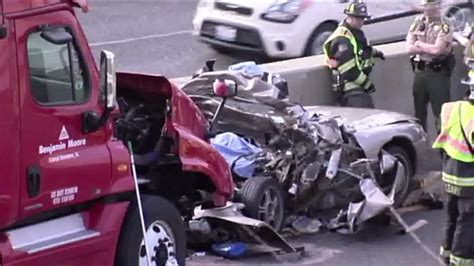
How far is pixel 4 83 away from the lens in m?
8.14

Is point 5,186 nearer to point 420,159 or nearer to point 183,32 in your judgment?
point 420,159

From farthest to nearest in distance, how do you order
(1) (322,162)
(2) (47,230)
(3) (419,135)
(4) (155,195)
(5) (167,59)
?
1. (5) (167,59)
2. (3) (419,135)
3. (1) (322,162)
4. (4) (155,195)
5. (2) (47,230)

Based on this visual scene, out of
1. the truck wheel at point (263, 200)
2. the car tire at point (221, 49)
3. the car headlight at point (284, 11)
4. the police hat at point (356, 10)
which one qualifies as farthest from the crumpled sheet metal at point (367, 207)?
the car tire at point (221, 49)

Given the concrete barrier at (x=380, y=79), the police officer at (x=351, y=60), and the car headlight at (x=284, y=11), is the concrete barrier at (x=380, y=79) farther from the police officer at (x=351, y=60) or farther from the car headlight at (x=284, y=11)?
A: the car headlight at (x=284, y=11)

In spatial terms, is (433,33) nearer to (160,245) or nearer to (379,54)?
(379,54)

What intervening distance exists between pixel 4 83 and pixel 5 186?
2.07 ft

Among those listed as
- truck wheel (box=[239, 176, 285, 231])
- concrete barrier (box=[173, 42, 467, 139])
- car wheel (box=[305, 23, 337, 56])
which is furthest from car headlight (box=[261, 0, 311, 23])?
truck wheel (box=[239, 176, 285, 231])

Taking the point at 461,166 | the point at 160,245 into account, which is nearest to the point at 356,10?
the point at 461,166

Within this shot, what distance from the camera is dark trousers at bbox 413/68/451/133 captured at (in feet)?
47.6

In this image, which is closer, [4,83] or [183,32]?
[4,83]

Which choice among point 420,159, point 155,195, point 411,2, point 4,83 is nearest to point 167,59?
point 411,2

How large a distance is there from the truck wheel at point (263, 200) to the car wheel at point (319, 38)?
23.9 feet

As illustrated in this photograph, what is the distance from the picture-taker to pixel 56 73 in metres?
8.62

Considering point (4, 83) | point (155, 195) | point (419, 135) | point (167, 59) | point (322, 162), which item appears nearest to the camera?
point (4, 83)
